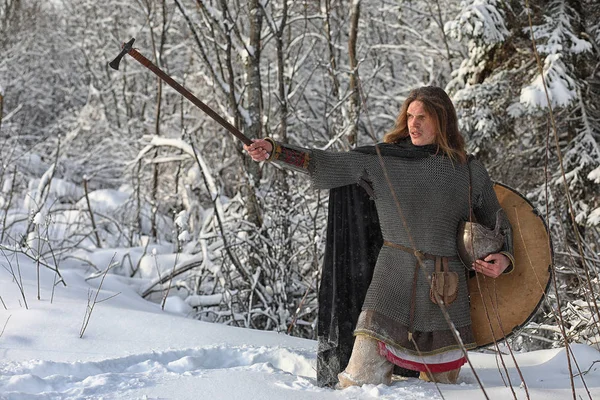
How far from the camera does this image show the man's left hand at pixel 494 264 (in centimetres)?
293

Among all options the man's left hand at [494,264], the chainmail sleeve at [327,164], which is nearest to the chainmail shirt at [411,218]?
the chainmail sleeve at [327,164]

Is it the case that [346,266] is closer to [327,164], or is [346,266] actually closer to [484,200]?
[327,164]

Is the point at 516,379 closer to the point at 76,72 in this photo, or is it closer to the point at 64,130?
the point at 64,130

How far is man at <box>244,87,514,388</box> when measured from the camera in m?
2.90

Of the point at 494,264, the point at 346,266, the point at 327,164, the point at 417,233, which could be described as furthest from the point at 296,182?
the point at 494,264

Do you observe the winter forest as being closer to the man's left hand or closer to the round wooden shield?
the round wooden shield

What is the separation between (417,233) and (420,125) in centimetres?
49

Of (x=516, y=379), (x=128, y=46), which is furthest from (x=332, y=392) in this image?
(x=128, y=46)

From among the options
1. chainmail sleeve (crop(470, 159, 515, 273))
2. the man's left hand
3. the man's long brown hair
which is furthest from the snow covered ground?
the man's long brown hair

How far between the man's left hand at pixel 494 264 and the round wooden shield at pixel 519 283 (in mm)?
149

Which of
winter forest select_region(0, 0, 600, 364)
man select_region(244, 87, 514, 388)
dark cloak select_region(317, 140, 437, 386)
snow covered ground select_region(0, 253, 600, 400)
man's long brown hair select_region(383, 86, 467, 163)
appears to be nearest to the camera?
snow covered ground select_region(0, 253, 600, 400)

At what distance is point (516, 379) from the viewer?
3051mm

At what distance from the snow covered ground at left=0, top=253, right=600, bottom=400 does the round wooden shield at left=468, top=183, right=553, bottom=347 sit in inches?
9.5

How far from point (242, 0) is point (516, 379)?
9.27 meters
